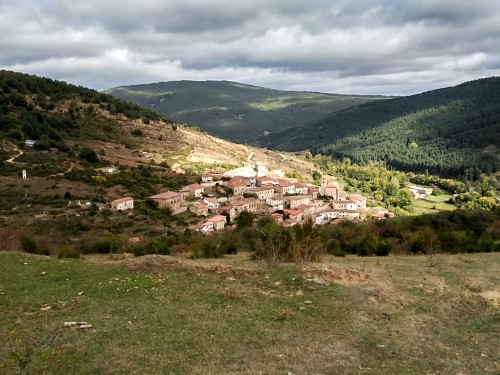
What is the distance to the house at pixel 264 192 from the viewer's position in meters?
74.8

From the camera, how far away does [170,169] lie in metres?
81.8

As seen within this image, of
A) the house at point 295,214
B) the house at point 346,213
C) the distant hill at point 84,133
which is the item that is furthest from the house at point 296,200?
the distant hill at point 84,133

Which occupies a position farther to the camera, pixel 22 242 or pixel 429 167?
pixel 429 167

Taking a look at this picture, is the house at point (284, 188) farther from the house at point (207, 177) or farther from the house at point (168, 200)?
the house at point (168, 200)

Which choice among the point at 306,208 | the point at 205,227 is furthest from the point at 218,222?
the point at 306,208

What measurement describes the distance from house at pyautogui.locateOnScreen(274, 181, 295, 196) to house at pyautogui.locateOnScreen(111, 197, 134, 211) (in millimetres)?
31665

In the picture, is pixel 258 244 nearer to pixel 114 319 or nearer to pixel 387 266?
pixel 387 266

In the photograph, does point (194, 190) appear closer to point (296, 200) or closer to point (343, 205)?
point (296, 200)

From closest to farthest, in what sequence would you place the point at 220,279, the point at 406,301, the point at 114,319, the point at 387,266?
1. the point at 114,319
2. the point at 406,301
3. the point at 220,279
4. the point at 387,266

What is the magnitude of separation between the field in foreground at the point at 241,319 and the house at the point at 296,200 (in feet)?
172

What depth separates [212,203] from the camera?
64.9 m

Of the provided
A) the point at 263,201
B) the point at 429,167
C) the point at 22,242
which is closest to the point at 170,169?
the point at 263,201

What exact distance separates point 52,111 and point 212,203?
50.8 m

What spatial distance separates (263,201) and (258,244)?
164ft
